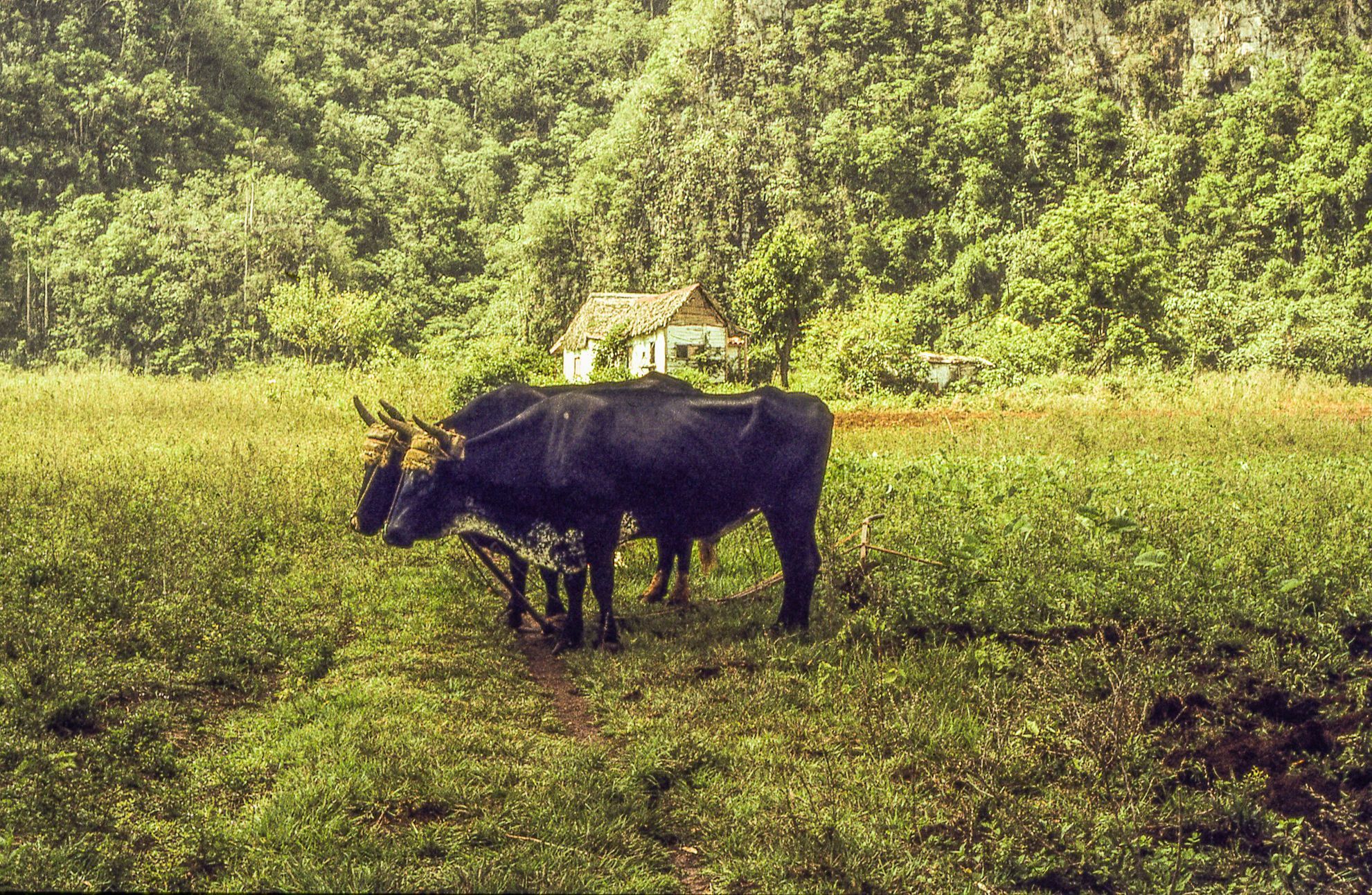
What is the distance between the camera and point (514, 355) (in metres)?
21.7

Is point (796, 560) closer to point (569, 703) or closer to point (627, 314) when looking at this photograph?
point (569, 703)

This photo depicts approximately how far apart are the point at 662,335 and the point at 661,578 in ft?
61.9

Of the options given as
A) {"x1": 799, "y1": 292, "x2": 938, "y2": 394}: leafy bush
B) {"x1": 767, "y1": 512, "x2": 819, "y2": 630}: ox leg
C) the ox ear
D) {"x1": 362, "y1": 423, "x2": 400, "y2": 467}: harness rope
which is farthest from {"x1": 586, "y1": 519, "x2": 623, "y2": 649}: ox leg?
{"x1": 799, "y1": 292, "x2": 938, "y2": 394}: leafy bush

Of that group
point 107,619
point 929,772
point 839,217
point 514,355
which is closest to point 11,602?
point 107,619

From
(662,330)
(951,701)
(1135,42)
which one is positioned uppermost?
(1135,42)

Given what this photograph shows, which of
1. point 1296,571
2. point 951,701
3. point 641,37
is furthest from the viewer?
point 641,37

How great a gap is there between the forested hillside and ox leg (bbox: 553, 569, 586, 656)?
2618 centimetres

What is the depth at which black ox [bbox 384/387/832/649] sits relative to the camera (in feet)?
22.0

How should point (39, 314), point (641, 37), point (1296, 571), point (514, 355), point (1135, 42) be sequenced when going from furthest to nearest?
point (641, 37) → point (1135, 42) → point (39, 314) → point (514, 355) → point (1296, 571)

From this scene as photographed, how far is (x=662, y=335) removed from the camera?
26469mm

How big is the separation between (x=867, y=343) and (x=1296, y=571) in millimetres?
23736

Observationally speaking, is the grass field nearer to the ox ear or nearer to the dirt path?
the dirt path

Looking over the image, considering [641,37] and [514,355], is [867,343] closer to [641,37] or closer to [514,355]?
[514,355]

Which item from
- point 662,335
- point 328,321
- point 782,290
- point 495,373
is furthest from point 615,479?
point 328,321
